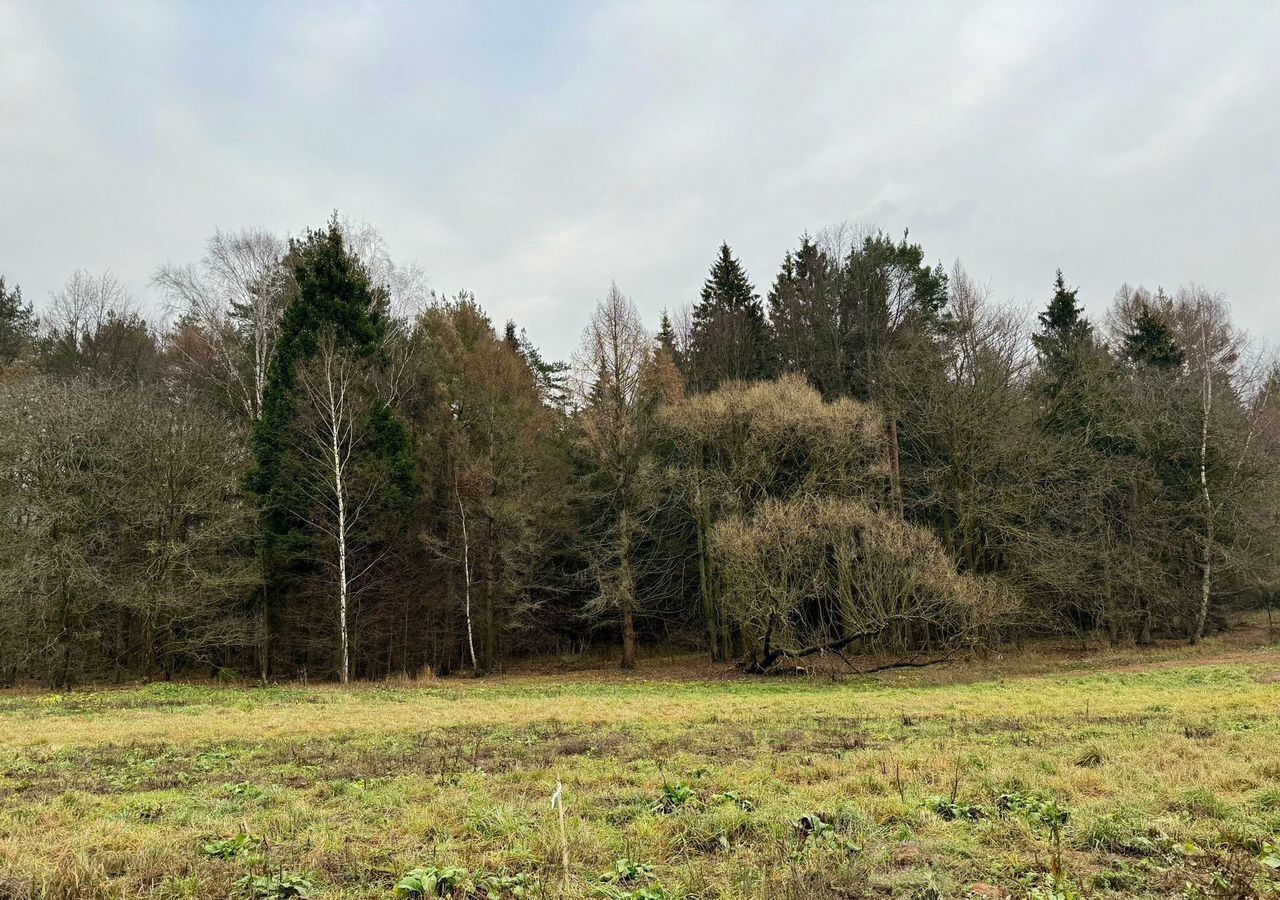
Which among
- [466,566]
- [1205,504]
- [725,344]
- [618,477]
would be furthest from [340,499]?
[1205,504]

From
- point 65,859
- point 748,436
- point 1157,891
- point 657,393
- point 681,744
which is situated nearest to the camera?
point 1157,891

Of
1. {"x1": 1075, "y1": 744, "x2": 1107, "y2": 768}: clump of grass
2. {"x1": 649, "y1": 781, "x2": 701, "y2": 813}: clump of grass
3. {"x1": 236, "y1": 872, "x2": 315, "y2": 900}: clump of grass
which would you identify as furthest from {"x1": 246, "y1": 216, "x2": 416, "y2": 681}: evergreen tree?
{"x1": 1075, "y1": 744, "x2": 1107, "y2": 768}: clump of grass

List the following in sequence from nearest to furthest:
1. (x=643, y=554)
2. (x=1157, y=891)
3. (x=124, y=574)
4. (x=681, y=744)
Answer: (x=1157, y=891)
(x=681, y=744)
(x=124, y=574)
(x=643, y=554)

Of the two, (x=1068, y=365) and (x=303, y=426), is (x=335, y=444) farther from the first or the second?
(x=1068, y=365)

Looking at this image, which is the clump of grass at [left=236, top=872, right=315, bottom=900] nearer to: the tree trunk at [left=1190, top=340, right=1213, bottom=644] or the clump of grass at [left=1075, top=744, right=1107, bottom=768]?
the clump of grass at [left=1075, top=744, right=1107, bottom=768]

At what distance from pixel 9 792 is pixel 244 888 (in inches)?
186

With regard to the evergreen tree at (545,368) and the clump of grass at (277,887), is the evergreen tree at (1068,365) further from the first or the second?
the clump of grass at (277,887)

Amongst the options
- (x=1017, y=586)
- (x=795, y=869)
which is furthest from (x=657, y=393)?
(x=795, y=869)

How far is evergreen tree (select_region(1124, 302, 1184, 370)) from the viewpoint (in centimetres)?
3281

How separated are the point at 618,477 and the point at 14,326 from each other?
31.5 m

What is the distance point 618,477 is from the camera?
27.6 m

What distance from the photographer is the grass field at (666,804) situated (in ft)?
14.1

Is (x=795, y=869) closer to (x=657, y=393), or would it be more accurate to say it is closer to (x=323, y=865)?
(x=323, y=865)

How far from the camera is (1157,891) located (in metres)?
4.06
